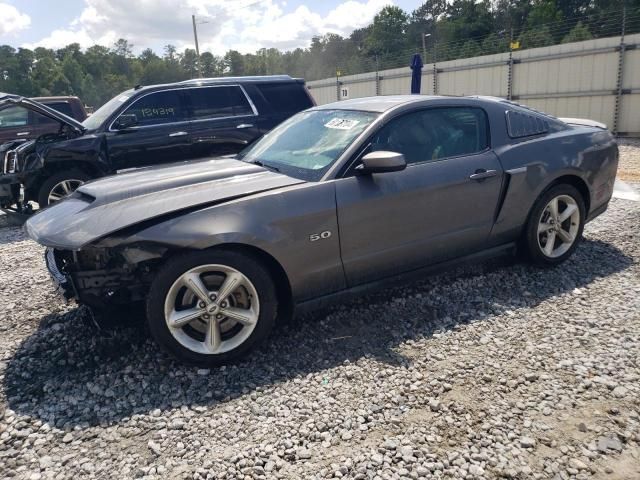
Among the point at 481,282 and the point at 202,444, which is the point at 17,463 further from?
the point at 481,282

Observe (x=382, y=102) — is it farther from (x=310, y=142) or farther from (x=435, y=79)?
(x=435, y=79)

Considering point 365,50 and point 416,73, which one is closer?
point 416,73

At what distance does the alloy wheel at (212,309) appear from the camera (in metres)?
2.82

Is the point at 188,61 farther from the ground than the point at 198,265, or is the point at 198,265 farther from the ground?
the point at 188,61

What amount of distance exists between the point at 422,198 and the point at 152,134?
466 centimetres

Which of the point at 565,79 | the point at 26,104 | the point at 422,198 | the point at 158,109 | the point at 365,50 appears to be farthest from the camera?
the point at 365,50

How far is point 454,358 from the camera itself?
300 centimetres

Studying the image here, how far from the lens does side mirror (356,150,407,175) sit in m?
3.11

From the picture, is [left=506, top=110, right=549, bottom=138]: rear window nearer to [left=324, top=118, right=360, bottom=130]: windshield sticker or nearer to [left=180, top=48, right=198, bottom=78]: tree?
[left=324, top=118, right=360, bottom=130]: windshield sticker

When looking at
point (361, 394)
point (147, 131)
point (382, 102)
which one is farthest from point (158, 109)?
point (361, 394)

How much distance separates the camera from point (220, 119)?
714 cm

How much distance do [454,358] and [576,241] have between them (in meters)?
2.10

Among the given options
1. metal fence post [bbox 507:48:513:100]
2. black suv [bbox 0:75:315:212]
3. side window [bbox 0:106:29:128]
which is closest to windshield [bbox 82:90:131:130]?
black suv [bbox 0:75:315:212]

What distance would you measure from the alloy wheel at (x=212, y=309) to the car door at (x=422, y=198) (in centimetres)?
71
